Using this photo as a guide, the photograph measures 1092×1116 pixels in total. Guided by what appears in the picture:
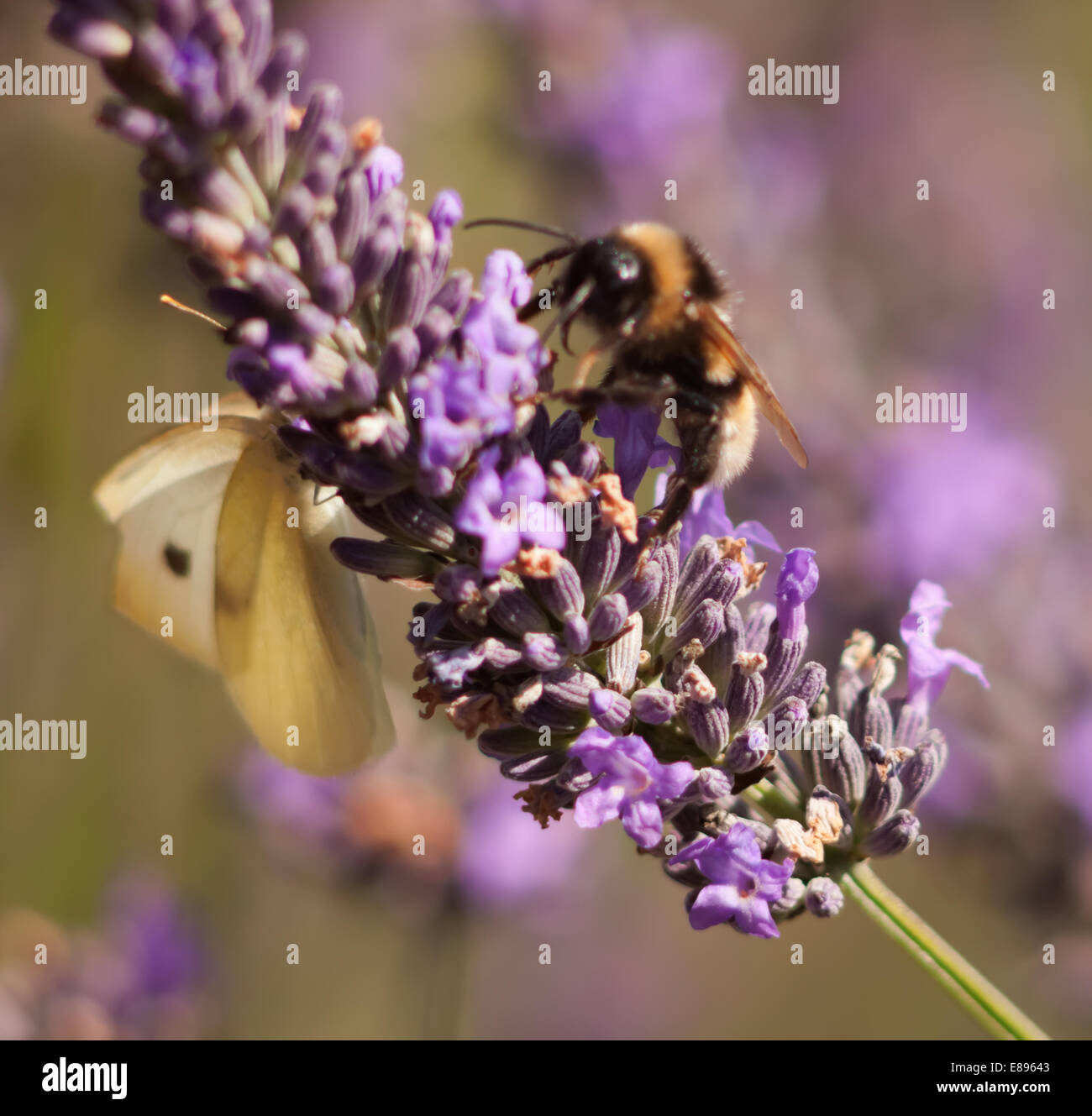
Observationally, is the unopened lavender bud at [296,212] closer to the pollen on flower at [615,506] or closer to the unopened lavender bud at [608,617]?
the pollen on flower at [615,506]

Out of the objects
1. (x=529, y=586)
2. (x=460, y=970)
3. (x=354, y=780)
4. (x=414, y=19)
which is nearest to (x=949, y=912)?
(x=460, y=970)

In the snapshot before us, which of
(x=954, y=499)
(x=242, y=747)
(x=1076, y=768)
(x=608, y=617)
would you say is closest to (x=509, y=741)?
(x=608, y=617)

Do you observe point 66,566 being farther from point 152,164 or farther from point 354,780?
point 152,164

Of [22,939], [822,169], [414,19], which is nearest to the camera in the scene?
[22,939]

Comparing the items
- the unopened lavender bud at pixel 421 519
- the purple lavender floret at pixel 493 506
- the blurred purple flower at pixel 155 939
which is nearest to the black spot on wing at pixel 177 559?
the purple lavender floret at pixel 493 506

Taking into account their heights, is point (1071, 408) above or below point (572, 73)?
below

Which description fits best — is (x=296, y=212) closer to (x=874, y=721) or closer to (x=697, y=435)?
(x=697, y=435)

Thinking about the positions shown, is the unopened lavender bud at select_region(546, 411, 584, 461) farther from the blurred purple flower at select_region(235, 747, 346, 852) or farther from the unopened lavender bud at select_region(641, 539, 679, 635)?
the blurred purple flower at select_region(235, 747, 346, 852)
